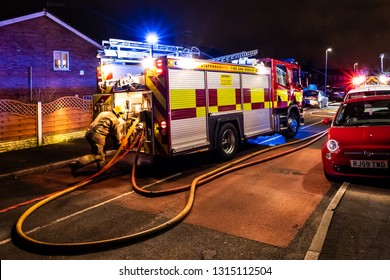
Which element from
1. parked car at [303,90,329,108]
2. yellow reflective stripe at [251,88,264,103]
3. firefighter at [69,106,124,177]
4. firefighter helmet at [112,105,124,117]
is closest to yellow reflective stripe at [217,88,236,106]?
yellow reflective stripe at [251,88,264,103]

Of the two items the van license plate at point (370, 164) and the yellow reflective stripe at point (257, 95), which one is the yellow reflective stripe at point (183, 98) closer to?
the yellow reflective stripe at point (257, 95)

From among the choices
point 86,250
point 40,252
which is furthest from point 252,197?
point 40,252

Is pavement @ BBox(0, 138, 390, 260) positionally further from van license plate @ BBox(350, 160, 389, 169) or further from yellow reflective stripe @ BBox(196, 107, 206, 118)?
yellow reflective stripe @ BBox(196, 107, 206, 118)

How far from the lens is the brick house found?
56.9 ft

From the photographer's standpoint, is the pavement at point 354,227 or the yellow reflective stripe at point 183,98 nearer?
the pavement at point 354,227

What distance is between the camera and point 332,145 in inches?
238

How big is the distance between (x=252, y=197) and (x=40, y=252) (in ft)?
10.5

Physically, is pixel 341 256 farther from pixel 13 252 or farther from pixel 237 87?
pixel 237 87

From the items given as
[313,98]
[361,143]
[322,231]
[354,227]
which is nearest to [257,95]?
[361,143]

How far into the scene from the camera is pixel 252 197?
5.64 metres

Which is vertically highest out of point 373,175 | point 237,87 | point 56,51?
point 56,51

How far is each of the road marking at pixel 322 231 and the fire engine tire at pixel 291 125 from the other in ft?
19.5

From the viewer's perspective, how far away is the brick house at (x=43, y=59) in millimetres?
17344

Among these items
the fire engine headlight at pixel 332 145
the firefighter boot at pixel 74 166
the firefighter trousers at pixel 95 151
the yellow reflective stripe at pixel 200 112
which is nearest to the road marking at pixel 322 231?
the fire engine headlight at pixel 332 145
